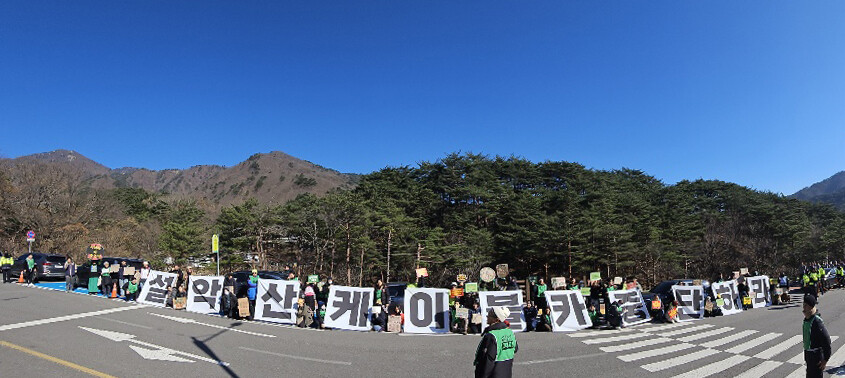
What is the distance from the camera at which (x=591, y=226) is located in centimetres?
3897

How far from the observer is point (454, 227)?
46.8 m

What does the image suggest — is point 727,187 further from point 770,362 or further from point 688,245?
point 770,362

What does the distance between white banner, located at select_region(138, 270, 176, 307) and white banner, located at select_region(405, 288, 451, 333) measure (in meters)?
10.6

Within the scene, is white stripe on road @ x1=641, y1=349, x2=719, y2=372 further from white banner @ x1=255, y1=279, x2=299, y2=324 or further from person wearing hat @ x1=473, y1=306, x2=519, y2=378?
white banner @ x1=255, y1=279, x2=299, y2=324

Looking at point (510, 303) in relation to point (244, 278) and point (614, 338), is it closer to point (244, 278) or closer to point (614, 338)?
point (614, 338)

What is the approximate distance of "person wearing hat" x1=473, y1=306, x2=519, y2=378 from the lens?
5.15 meters

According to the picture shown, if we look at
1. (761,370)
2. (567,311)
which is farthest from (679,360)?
(567,311)

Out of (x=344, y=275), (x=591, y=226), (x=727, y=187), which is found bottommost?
(x=344, y=275)

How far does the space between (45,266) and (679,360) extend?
2977cm

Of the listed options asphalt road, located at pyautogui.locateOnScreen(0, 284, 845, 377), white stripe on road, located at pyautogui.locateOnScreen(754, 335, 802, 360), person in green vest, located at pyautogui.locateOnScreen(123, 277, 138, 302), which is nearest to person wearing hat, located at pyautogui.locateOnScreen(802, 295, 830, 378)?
asphalt road, located at pyautogui.locateOnScreen(0, 284, 845, 377)

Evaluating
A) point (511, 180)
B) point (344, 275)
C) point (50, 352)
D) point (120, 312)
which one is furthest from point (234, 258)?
point (511, 180)

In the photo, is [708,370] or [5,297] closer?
[708,370]

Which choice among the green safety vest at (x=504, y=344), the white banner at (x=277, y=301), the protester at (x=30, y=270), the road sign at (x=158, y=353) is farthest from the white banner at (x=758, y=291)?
the protester at (x=30, y=270)

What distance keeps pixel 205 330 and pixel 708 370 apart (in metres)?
12.8
